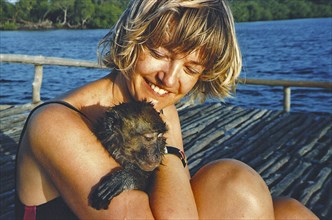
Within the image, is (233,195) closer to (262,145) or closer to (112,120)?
(112,120)

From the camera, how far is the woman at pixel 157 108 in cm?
181

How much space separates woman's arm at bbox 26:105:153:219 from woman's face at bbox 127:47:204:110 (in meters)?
0.48

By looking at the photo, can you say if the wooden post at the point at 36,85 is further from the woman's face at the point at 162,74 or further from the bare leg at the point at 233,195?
the bare leg at the point at 233,195

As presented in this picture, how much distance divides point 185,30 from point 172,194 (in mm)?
767

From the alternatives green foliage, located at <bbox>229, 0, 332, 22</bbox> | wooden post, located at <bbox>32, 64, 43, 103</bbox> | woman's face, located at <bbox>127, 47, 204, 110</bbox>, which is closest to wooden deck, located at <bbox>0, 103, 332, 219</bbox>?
wooden post, located at <bbox>32, 64, 43, 103</bbox>

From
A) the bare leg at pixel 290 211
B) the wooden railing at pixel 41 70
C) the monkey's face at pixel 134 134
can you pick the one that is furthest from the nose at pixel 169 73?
the wooden railing at pixel 41 70

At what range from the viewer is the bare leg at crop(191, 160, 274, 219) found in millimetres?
2197

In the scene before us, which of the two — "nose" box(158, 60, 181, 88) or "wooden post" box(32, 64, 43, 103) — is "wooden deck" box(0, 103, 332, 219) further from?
"nose" box(158, 60, 181, 88)

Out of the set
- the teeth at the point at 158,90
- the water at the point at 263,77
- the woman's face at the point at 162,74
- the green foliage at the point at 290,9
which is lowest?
the green foliage at the point at 290,9

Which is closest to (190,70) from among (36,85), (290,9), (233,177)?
(233,177)

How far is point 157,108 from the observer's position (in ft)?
8.06

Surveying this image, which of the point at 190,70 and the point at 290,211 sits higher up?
the point at 190,70

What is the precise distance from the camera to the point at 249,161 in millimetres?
5305

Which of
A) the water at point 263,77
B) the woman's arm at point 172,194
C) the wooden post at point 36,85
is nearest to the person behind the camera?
the woman's arm at point 172,194
